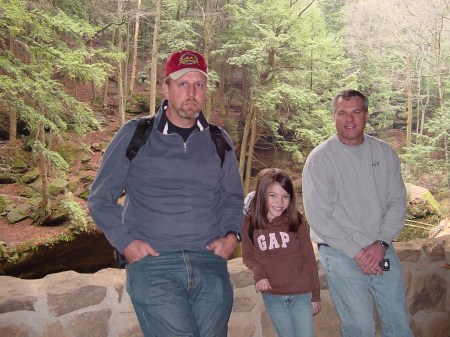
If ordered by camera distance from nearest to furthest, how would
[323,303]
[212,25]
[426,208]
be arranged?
[323,303] → [426,208] → [212,25]

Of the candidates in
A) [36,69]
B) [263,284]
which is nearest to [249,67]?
[36,69]

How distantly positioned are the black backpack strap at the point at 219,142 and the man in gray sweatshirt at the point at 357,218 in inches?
23.1

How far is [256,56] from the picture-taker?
473 inches

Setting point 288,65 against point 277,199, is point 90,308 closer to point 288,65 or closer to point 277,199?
point 277,199

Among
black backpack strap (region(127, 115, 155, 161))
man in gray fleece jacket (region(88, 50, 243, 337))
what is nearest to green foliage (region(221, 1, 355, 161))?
man in gray fleece jacket (region(88, 50, 243, 337))

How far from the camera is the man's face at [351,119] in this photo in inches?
89.7

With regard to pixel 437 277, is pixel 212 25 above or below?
above

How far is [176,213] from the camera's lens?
1.81 metres

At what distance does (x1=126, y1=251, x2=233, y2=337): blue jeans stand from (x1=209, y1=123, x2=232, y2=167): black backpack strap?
53 centimetres

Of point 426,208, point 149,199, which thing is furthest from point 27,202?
point 426,208

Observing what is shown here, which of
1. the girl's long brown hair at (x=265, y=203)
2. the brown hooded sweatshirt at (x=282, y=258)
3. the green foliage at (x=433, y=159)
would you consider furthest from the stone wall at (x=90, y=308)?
the green foliage at (x=433, y=159)

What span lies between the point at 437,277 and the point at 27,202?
1101 centimetres

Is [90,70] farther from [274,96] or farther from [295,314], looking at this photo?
[274,96]

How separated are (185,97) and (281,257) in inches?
38.9
